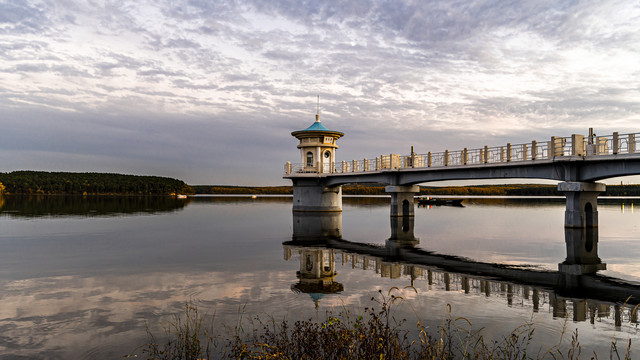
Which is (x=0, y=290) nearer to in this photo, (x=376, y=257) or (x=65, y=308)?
(x=65, y=308)

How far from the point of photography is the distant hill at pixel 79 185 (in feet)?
407

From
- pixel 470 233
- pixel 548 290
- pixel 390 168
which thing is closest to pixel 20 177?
pixel 390 168

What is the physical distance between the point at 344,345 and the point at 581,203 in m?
25.1

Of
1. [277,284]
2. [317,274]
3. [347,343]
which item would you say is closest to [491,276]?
[317,274]

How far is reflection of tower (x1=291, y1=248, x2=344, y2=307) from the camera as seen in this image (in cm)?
1184

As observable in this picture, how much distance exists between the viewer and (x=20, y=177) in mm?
131125

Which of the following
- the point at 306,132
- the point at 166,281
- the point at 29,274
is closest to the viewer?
the point at 166,281

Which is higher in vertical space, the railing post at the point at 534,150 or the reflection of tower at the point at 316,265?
the railing post at the point at 534,150

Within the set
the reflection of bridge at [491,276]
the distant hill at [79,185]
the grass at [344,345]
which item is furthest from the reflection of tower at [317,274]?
the distant hill at [79,185]

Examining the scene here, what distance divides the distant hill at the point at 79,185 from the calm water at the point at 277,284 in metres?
111

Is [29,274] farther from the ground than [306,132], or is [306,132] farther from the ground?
[306,132]

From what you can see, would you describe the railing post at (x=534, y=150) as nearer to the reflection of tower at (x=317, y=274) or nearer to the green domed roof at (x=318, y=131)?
the reflection of tower at (x=317, y=274)

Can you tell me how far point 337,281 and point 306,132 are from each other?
32181 mm

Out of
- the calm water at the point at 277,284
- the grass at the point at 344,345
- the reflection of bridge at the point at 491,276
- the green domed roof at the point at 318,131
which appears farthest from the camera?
the green domed roof at the point at 318,131
